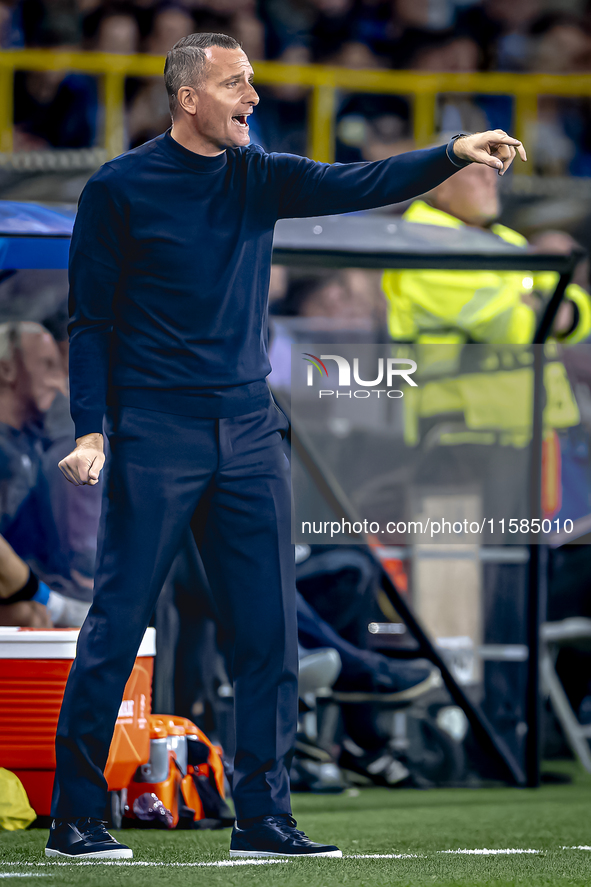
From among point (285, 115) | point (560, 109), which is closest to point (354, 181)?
point (285, 115)

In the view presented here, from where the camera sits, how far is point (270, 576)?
8.29 ft

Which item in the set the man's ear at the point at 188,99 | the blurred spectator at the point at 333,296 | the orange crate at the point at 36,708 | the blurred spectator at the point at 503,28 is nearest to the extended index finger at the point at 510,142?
the man's ear at the point at 188,99

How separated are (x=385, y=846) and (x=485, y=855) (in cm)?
26

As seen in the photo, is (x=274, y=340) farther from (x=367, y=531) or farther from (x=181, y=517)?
(x=181, y=517)

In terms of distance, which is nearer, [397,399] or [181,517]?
[181,517]

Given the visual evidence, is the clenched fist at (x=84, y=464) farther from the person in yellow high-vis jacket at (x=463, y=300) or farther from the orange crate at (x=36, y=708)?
the person in yellow high-vis jacket at (x=463, y=300)

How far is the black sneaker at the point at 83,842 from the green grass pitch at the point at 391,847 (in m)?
0.03

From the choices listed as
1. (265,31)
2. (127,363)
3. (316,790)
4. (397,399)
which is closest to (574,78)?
(265,31)

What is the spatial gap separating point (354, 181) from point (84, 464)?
0.79 metres

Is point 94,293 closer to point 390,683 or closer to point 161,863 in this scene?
point 161,863

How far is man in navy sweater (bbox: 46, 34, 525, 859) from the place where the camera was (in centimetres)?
245

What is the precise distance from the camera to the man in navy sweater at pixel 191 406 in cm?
245

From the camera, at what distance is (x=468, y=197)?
4.23 meters

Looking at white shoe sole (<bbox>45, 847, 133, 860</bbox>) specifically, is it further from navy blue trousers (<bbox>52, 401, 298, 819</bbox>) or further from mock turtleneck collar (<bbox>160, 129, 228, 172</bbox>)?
mock turtleneck collar (<bbox>160, 129, 228, 172</bbox>)
